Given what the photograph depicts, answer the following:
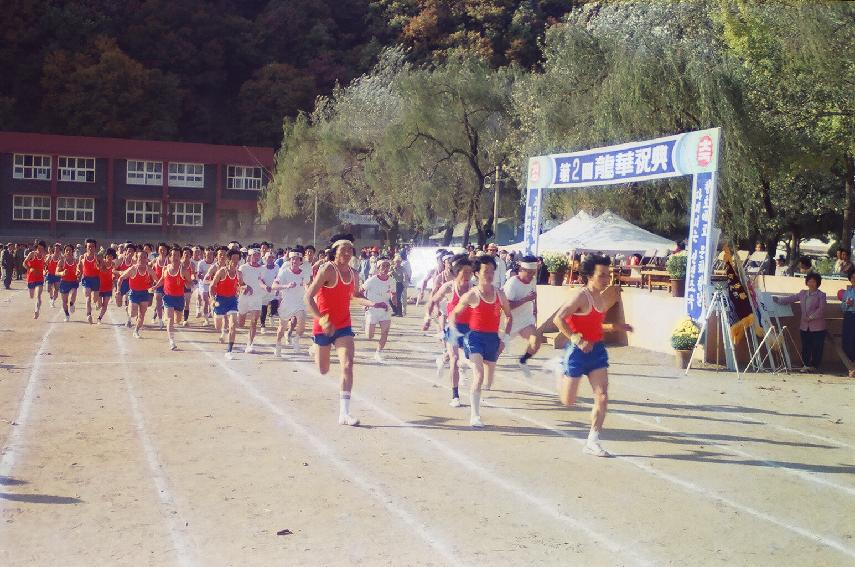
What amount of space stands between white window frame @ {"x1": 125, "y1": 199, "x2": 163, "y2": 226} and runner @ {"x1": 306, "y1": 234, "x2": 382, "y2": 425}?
187 ft

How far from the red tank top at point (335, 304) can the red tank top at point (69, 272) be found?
13360mm

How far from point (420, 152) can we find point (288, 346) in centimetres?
2697

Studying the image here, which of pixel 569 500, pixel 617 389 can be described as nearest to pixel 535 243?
pixel 617 389

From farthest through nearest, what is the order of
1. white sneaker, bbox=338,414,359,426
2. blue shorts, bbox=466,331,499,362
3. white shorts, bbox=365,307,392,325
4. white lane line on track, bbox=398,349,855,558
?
white shorts, bbox=365,307,392,325 → blue shorts, bbox=466,331,499,362 → white sneaker, bbox=338,414,359,426 → white lane line on track, bbox=398,349,855,558

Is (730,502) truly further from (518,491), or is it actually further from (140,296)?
(140,296)

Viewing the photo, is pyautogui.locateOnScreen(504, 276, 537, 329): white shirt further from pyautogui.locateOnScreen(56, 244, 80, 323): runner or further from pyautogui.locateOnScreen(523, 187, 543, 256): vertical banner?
pyautogui.locateOnScreen(56, 244, 80, 323): runner

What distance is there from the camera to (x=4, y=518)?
6.68 m

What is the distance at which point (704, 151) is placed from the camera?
1658cm

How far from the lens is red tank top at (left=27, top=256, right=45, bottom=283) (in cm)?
2459

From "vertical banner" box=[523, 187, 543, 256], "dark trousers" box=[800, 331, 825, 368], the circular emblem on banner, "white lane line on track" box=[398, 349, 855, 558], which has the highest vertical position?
the circular emblem on banner

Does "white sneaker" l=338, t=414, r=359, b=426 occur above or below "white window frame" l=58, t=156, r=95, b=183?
below

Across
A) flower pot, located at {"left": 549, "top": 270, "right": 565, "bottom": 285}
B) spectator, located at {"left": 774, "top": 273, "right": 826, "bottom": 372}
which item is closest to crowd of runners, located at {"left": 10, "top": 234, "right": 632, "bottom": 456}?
flower pot, located at {"left": 549, "top": 270, "right": 565, "bottom": 285}

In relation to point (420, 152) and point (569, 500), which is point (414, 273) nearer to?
point (420, 152)

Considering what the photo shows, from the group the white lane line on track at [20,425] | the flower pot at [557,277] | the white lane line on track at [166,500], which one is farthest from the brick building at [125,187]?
the white lane line on track at [166,500]
